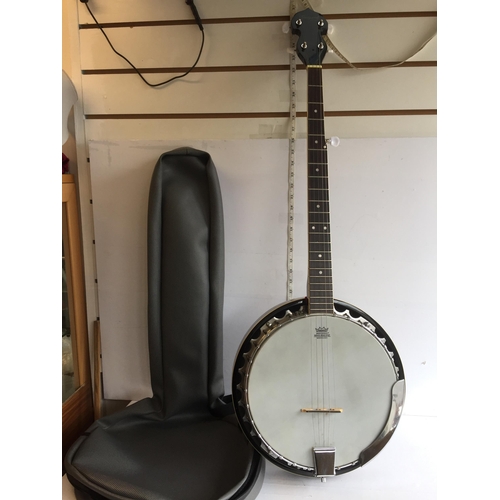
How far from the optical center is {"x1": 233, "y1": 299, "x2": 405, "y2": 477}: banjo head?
1.01 metres

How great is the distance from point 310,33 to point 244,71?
237mm

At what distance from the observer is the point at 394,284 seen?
1276 millimetres

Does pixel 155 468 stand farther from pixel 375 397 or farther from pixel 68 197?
pixel 68 197

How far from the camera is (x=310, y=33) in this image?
108cm

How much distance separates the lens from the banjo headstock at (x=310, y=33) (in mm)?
1075

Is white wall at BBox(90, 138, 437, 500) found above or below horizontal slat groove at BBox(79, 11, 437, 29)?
below

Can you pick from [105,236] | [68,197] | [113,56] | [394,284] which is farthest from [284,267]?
[113,56]

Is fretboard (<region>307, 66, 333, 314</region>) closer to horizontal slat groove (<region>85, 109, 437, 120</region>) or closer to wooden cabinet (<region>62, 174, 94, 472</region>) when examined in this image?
horizontal slat groove (<region>85, 109, 437, 120</region>)

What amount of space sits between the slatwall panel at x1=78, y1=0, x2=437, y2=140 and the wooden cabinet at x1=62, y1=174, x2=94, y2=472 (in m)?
0.28

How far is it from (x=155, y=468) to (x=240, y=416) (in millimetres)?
245

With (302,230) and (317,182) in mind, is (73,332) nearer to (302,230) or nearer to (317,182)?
(302,230)

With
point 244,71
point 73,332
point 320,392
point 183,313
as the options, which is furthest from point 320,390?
point 244,71

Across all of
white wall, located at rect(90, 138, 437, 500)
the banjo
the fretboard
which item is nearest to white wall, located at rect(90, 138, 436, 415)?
white wall, located at rect(90, 138, 437, 500)

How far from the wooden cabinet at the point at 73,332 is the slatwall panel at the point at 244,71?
285mm
